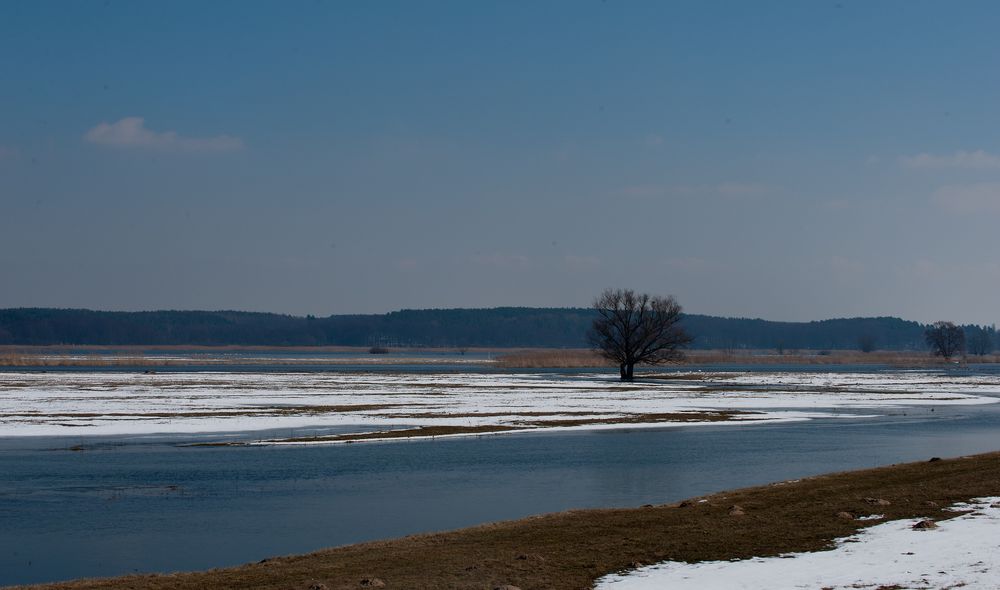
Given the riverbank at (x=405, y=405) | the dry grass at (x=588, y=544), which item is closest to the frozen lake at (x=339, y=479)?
the riverbank at (x=405, y=405)

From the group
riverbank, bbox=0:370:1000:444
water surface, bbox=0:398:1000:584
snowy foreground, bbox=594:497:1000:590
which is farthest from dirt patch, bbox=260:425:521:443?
snowy foreground, bbox=594:497:1000:590

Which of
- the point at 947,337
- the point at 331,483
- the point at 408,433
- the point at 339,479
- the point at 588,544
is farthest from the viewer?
the point at 947,337

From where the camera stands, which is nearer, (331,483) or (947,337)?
(331,483)

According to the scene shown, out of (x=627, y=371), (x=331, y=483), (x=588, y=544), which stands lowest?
(x=331, y=483)

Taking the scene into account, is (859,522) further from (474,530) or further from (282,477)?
(282,477)

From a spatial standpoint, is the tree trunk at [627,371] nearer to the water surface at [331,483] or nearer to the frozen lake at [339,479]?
the frozen lake at [339,479]

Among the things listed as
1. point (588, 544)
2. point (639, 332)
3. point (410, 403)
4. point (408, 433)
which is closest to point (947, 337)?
point (639, 332)

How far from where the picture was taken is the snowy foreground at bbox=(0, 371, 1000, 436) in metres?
36.7

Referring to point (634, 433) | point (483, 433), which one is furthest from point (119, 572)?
point (634, 433)

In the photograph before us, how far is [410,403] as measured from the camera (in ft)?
158

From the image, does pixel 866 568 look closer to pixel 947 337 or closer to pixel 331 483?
pixel 331 483

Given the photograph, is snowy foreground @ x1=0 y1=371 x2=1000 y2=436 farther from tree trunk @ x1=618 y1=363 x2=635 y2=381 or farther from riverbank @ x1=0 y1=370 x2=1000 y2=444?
tree trunk @ x1=618 y1=363 x2=635 y2=381

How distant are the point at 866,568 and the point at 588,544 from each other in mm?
3657

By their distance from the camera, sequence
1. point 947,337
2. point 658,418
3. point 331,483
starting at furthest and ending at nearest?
point 947,337, point 658,418, point 331,483
